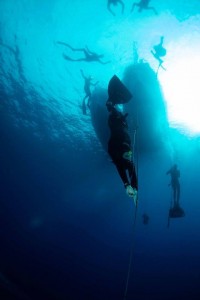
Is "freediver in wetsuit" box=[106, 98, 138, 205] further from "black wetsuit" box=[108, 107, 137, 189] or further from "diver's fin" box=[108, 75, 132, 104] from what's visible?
"diver's fin" box=[108, 75, 132, 104]

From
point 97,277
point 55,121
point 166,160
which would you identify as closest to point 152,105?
point 55,121

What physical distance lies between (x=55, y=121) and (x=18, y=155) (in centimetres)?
1069

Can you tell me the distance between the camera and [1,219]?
43.0 m

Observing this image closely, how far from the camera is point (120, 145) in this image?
242 inches

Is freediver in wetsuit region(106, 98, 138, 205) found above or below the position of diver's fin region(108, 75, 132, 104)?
below

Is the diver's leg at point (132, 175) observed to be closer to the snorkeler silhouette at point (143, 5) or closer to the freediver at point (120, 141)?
the freediver at point (120, 141)

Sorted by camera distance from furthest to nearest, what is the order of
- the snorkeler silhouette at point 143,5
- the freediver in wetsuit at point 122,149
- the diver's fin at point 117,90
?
the snorkeler silhouette at point 143,5 → the diver's fin at point 117,90 → the freediver in wetsuit at point 122,149

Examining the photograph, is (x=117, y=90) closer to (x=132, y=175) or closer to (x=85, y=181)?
(x=132, y=175)

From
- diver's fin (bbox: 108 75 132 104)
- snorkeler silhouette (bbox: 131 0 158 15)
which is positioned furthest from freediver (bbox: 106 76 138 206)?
snorkeler silhouette (bbox: 131 0 158 15)

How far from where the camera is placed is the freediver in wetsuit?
6133 mm

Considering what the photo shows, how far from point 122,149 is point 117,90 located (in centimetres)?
146

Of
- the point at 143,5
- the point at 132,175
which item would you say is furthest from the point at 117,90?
the point at 143,5

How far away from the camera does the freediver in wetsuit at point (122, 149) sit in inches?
241

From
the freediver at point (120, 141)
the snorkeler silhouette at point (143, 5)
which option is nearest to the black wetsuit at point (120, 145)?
the freediver at point (120, 141)
